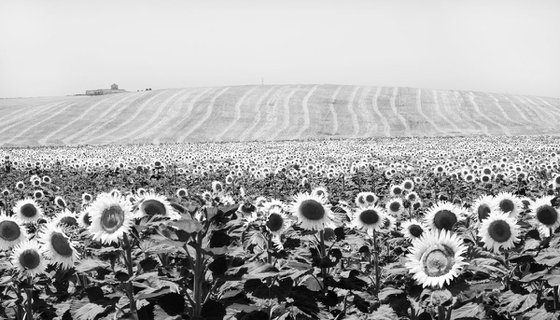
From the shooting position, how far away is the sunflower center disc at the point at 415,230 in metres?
6.00

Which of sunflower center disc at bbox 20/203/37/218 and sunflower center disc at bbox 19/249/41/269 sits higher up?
sunflower center disc at bbox 19/249/41/269

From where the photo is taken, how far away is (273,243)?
5.14 meters

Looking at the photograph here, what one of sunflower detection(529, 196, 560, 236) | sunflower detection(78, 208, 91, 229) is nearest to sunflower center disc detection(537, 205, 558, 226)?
sunflower detection(529, 196, 560, 236)

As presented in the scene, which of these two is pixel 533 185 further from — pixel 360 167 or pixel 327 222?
pixel 327 222

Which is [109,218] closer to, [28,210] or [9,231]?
[9,231]

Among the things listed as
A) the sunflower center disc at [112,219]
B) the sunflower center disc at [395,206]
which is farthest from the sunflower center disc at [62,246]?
the sunflower center disc at [395,206]

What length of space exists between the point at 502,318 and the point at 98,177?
15541 millimetres

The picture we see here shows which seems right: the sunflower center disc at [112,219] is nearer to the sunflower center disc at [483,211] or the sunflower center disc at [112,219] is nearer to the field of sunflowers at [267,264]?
the field of sunflowers at [267,264]

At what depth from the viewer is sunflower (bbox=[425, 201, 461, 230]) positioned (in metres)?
5.02

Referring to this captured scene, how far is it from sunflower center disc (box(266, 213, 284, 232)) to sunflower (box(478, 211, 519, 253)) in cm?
152

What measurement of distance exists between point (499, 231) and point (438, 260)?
1.39 m

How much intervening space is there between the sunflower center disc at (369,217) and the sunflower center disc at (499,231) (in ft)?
5.89

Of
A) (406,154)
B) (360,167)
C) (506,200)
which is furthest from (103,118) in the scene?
(506,200)

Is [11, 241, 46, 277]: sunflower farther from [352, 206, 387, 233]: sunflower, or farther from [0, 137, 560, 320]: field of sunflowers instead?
[352, 206, 387, 233]: sunflower
